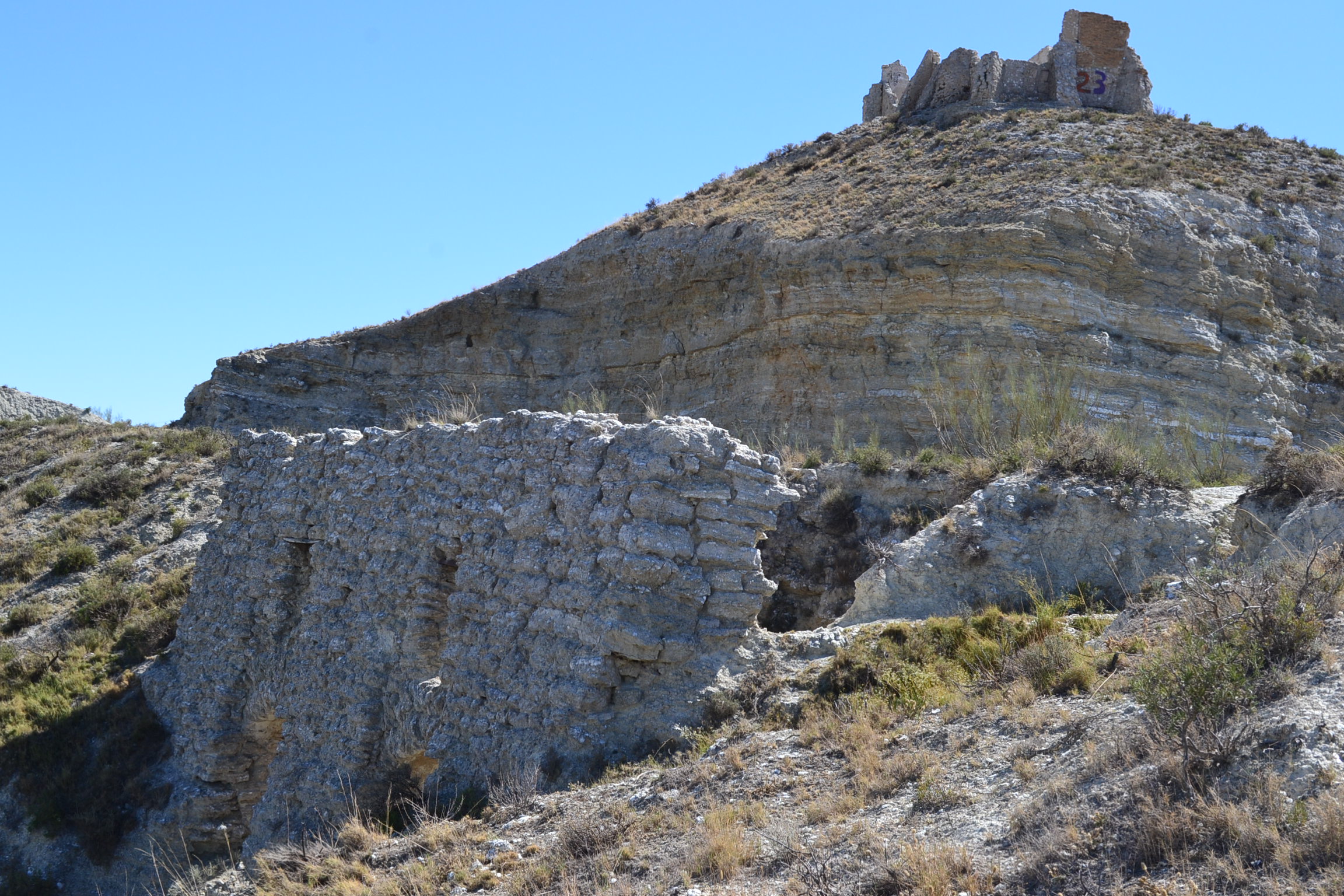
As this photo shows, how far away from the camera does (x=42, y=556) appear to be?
18.1m

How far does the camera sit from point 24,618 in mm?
16484

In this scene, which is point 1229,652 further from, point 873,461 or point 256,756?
point 256,756

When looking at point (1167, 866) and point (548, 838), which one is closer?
point (1167, 866)

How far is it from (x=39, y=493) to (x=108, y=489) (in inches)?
59.5

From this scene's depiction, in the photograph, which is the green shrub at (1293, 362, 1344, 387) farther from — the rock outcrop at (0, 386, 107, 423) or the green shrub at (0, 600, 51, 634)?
the rock outcrop at (0, 386, 107, 423)

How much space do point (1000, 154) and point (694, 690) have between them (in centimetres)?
1731

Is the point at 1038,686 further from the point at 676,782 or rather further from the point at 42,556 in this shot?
the point at 42,556

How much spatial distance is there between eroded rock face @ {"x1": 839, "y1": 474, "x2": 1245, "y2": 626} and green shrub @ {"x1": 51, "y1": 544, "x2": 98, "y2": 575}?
46.0 feet

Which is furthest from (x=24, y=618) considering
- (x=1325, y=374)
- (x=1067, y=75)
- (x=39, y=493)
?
(x=1067, y=75)

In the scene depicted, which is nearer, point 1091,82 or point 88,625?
point 88,625

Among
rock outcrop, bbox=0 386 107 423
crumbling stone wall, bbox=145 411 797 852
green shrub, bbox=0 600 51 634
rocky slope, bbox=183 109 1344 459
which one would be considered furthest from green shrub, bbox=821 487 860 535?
rock outcrop, bbox=0 386 107 423

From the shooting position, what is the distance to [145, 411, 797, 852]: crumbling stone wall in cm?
774

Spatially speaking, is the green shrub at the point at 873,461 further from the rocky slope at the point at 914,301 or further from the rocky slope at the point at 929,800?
the rocky slope at the point at 914,301

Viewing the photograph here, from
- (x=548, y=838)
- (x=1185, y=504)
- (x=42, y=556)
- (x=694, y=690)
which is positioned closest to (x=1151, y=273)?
(x=1185, y=504)
